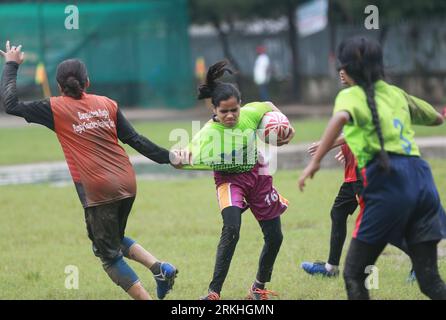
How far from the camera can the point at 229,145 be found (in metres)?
7.05

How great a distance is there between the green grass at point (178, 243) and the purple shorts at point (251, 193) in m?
0.76

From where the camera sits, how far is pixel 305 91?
34.5 m

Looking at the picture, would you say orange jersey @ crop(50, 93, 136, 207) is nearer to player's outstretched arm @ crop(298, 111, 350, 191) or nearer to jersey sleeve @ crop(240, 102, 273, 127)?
jersey sleeve @ crop(240, 102, 273, 127)

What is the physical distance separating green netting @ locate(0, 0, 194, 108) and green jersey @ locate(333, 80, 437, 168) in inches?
990

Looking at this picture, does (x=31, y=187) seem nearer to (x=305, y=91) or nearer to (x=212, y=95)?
(x=212, y=95)

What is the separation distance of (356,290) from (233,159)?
181cm

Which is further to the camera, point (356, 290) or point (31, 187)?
point (31, 187)

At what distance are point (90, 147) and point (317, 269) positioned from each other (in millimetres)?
2581

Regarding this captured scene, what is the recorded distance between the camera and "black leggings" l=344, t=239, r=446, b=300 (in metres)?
5.63

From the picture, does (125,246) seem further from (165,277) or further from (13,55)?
(13,55)

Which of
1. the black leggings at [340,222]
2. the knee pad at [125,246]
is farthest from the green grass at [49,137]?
the knee pad at [125,246]

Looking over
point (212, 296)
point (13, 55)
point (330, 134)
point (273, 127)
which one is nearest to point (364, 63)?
point (330, 134)

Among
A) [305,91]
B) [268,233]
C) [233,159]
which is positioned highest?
[233,159]
